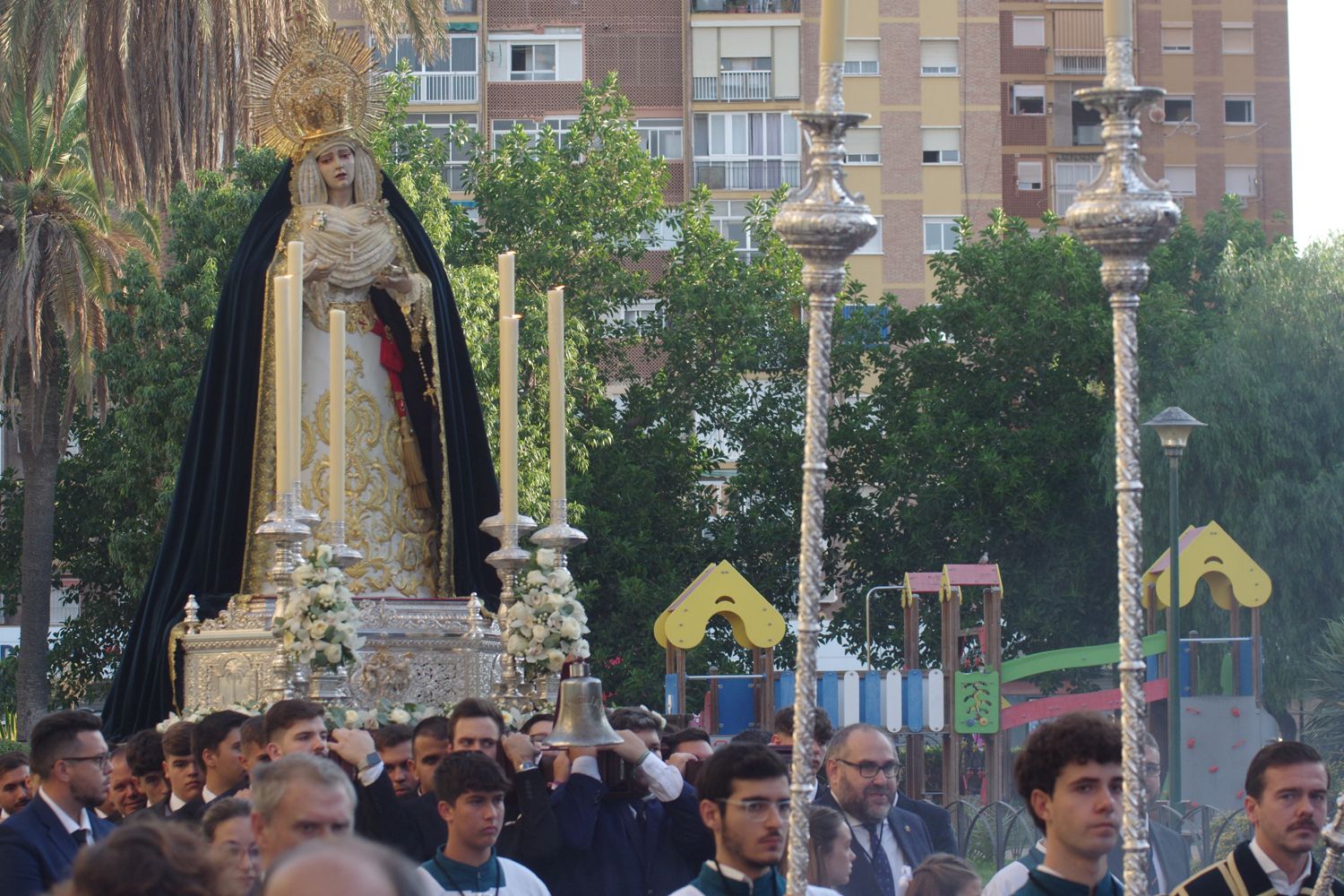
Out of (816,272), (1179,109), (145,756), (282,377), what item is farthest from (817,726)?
(1179,109)

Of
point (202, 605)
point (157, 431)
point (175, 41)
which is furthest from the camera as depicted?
point (157, 431)

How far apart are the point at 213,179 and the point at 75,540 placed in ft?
22.5

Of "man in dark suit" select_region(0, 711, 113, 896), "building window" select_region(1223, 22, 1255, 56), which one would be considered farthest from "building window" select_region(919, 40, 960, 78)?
"man in dark suit" select_region(0, 711, 113, 896)

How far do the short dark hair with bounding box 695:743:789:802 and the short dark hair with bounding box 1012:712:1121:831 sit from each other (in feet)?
2.29

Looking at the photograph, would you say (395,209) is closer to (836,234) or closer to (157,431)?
(836,234)

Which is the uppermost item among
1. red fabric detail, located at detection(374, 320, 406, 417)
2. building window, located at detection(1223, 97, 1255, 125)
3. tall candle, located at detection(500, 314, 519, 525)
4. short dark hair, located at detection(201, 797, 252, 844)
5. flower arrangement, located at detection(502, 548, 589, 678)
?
building window, located at detection(1223, 97, 1255, 125)

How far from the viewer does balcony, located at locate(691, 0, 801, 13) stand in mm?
45406

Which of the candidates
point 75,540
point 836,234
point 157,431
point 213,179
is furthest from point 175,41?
point 836,234

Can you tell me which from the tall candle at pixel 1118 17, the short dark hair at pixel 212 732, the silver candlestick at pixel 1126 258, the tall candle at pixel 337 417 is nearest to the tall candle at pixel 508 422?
the tall candle at pixel 337 417

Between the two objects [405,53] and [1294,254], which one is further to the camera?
[405,53]

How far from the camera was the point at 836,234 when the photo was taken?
5.14 m

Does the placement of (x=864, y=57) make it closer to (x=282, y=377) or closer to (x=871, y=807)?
(x=282, y=377)

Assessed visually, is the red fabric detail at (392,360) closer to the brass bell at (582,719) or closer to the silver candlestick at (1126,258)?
the brass bell at (582,719)

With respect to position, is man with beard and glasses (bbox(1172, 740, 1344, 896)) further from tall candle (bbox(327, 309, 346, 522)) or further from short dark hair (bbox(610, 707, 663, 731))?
tall candle (bbox(327, 309, 346, 522))
